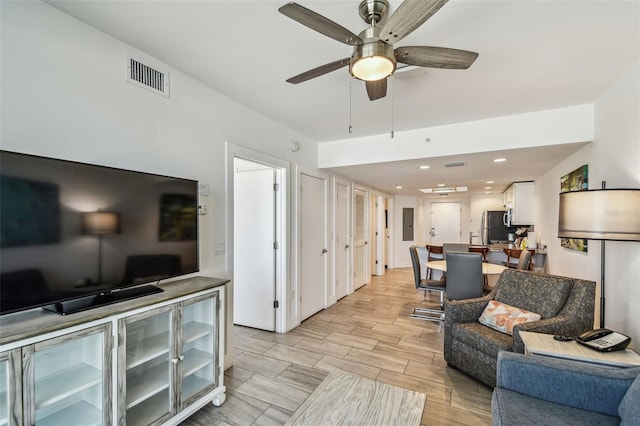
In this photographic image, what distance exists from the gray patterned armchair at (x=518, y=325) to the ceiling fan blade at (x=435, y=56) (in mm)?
1934

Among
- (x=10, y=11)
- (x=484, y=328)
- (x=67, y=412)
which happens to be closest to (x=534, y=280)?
(x=484, y=328)

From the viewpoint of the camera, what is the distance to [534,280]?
265 centimetres

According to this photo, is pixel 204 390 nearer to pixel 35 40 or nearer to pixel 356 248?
pixel 35 40

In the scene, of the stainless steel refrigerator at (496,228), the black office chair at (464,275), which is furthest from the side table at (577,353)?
the stainless steel refrigerator at (496,228)

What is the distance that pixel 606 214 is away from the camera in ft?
6.10

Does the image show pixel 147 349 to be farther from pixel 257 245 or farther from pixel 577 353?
pixel 577 353

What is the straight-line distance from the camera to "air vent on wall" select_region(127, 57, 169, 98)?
1.99 m

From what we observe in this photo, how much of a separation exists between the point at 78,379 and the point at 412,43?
2752mm

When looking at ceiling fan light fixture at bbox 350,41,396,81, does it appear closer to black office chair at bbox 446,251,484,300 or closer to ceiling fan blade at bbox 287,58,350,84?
ceiling fan blade at bbox 287,58,350,84

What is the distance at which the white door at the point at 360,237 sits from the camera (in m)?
5.79

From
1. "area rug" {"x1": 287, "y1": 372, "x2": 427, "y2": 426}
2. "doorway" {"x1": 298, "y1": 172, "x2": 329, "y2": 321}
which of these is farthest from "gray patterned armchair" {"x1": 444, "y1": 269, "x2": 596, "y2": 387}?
"doorway" {"x1": 298, "y1": 172, "x2": 329, "y2": 321}

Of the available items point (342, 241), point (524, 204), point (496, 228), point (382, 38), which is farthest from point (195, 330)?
point (496, 228)

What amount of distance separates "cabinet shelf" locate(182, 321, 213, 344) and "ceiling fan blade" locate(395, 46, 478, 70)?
2.22 metres

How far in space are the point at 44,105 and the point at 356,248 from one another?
5084 millimetres
